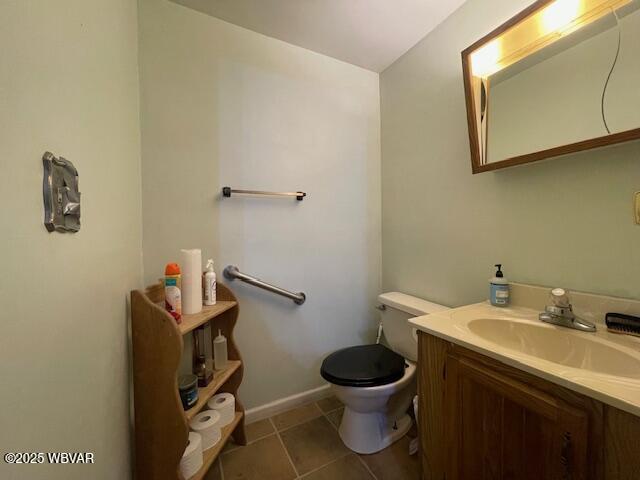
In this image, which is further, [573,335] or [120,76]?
[120,76]

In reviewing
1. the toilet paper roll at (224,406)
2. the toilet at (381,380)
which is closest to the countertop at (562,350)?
the toilet at (381,380)

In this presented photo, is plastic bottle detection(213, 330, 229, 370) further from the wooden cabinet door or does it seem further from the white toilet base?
the wooden cabinet door

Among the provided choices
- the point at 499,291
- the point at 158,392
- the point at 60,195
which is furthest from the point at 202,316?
the point at 499,291

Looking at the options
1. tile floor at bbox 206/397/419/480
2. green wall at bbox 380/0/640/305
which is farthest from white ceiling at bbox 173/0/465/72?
tile floor at bbox 206/397/419/480

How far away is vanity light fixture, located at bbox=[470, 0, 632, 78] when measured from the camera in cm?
83

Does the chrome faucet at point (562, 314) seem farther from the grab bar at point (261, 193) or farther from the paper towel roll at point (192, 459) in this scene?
the paper towel roll at point (192, 459)

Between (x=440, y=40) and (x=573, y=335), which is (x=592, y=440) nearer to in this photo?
(x=573, y=335)

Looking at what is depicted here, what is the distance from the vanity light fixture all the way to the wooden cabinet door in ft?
3.96

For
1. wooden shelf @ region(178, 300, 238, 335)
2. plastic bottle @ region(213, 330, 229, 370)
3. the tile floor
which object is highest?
wooden shelf @ region(178, 300, 238, 335)

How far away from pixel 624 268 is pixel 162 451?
1.65 metres

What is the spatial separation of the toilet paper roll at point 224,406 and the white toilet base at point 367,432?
1.91ft

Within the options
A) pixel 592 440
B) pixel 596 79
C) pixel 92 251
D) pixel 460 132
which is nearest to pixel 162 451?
pixel 92 251

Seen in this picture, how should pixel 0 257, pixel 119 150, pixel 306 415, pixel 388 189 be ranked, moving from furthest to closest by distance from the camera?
pixel 388 189 → pixel 306 415 → pixel 119 150 → pixel 0 257

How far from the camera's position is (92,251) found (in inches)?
26.6
